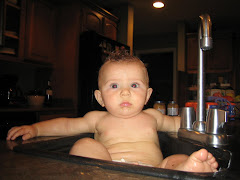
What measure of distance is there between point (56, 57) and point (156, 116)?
2368 mm

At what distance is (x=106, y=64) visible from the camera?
2.87ft

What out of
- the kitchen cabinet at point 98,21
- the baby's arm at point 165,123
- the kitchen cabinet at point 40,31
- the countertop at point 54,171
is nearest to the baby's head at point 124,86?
the baby's arm at point 165,123

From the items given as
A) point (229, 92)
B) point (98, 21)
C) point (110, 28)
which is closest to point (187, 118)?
point (98, 21)

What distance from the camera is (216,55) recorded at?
4.61 metres

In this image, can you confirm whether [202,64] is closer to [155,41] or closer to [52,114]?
[52,114]

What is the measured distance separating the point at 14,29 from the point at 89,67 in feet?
3.18

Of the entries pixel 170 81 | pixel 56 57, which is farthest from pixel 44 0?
pixel 170 81

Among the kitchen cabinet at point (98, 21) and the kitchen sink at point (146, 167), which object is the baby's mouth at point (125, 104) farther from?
the kitchen cabinet at point (98, 21)

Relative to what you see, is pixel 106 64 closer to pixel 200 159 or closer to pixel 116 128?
pixel 116 128

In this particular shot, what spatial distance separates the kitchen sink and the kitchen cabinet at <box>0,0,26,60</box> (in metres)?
1.97

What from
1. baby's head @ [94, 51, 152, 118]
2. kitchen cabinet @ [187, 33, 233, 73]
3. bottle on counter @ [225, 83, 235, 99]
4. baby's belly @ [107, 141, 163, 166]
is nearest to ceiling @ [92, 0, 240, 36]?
kitchen cabinet @ [187, 33, 233, 73]

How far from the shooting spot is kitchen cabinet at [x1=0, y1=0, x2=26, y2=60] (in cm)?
233

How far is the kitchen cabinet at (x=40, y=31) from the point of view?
253 centimetres

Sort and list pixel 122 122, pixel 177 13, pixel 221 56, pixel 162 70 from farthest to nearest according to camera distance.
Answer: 1. pixel 162 70
2. pixel 221 56
3. pixel 177 13
4. pixel 122 122
